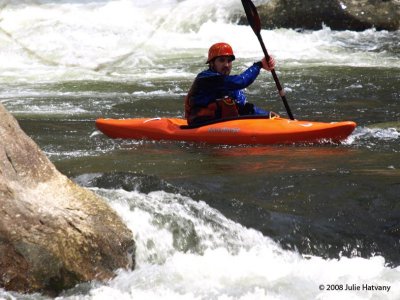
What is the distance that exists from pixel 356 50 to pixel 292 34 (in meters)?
1.78

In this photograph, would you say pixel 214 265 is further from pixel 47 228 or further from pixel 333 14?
pixel 333 14

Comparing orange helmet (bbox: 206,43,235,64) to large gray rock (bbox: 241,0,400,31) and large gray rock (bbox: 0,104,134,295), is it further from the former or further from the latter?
large gray rock (bbox: 241,0,400,31)

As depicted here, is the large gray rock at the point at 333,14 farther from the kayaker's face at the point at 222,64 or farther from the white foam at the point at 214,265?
the white foam at the point at 214,265

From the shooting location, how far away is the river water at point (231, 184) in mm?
4184

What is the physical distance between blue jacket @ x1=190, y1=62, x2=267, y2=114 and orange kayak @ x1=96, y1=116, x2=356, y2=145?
26cm

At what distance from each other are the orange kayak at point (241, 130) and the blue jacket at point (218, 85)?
26 centimetres

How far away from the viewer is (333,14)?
1648cm

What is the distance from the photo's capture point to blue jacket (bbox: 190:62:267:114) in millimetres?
7117

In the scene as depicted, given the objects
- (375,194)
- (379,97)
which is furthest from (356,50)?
(375,194)

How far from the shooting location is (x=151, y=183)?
538 cm

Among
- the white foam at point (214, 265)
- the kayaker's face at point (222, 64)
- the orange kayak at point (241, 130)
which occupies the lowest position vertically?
the white foam at point (214, 265)

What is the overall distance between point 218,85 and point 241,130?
468 mm

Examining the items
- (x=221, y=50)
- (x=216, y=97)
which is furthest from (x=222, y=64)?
(x=216, y=97)

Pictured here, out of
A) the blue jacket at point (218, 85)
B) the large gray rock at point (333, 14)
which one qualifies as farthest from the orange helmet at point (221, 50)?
the large gray rock at point (333, 14)
